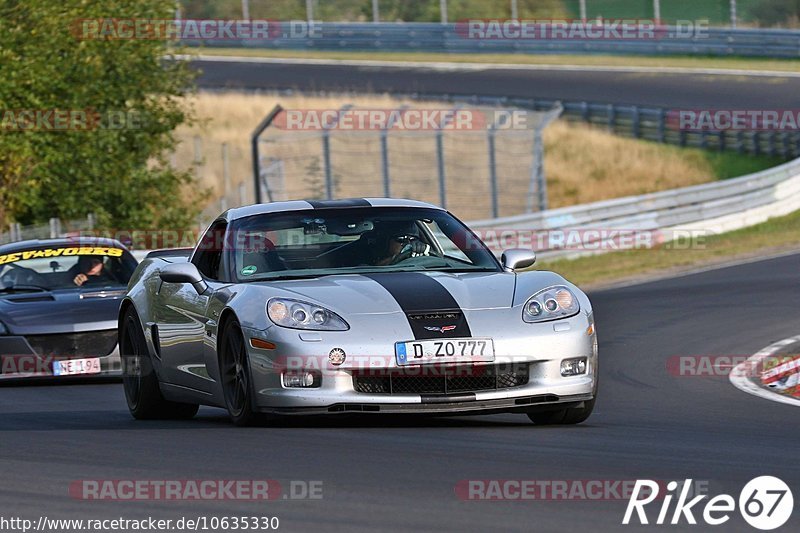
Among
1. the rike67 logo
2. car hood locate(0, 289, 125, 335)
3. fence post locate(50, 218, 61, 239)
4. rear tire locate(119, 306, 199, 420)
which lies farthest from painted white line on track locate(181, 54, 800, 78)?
the rike67 logo

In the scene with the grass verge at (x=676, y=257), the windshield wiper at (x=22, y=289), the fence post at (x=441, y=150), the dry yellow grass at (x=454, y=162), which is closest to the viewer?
the windshield wiper at (x=22, y=289)

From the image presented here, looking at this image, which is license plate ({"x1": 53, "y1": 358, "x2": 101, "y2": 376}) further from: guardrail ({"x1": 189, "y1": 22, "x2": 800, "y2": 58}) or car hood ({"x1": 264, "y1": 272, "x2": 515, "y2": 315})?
guardrail ({"x1": 189, "y1": 22, "x2": 800, "y2": 58})

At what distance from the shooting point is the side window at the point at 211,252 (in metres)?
9.73

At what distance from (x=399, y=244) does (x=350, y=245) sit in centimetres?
30

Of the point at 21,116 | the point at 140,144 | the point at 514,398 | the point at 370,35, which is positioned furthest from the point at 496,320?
the point at 370,35

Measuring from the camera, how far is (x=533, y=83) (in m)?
45.7

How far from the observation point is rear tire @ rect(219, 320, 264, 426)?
28.0 feet

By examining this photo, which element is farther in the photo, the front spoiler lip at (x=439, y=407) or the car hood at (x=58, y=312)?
the car hood at (x=58, y=312)

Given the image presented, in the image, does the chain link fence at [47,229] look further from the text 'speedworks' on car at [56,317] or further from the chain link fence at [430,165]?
the text 'speedworks' on car at [56,317]

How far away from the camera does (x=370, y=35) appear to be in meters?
54.6

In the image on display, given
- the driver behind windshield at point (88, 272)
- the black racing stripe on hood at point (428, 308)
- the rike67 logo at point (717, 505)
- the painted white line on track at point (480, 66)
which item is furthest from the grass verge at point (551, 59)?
the rike67 logo at point (717, 505)

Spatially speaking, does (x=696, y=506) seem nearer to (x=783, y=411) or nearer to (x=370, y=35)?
(x=783, y=411)

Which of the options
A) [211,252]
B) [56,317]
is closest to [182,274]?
[211,252]

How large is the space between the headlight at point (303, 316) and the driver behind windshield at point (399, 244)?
3.47ft
